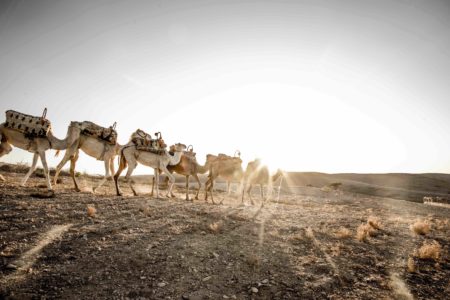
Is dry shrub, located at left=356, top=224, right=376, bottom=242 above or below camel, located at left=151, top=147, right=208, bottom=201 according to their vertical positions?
below

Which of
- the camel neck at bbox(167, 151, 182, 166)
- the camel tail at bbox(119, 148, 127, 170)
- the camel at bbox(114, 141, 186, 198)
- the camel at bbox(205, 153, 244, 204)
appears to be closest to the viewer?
the camel at bbox(114, 141, 186, 198)

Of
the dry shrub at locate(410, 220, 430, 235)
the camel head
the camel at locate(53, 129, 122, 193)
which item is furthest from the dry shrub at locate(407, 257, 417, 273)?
the camel head

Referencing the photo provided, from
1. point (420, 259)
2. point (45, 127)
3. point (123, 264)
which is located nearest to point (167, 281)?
point (123, 264)

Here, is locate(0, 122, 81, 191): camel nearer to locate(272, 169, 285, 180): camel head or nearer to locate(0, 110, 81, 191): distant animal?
locate(0, 110, 81, 191): distant animal

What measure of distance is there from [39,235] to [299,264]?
5.98 metres

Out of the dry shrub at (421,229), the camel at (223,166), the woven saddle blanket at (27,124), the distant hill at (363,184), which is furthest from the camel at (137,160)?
the dry shrub at (421,229)

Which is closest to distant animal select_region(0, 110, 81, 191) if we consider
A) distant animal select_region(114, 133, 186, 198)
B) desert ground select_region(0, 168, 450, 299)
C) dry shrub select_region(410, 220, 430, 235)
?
desert ground select_region(0, 168, 450, 299)

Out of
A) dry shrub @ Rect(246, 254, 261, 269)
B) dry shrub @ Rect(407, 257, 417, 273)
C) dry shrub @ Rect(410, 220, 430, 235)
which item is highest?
dry shrub @ Rect(410, 220, 430, 235)

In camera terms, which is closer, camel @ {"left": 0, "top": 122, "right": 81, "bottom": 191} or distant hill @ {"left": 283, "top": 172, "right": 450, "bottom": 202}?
camel @ {"left": 0, "top": 122, "right": 81, "bottom": 191}

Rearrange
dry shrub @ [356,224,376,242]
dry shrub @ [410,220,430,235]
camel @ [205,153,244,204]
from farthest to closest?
1. camel @ [205,153,244,204]
2. dry shrub @ [410,220,430,235]
3. dry shrub @ [356,224,376,242]

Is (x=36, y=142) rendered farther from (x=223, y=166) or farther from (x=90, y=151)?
(x=223, y=166)

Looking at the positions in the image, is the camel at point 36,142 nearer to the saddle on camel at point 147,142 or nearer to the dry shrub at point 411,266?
the saddle on camel at point 147,142

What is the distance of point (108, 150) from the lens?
40.7 feet

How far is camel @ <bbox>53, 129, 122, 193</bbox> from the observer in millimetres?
11539
